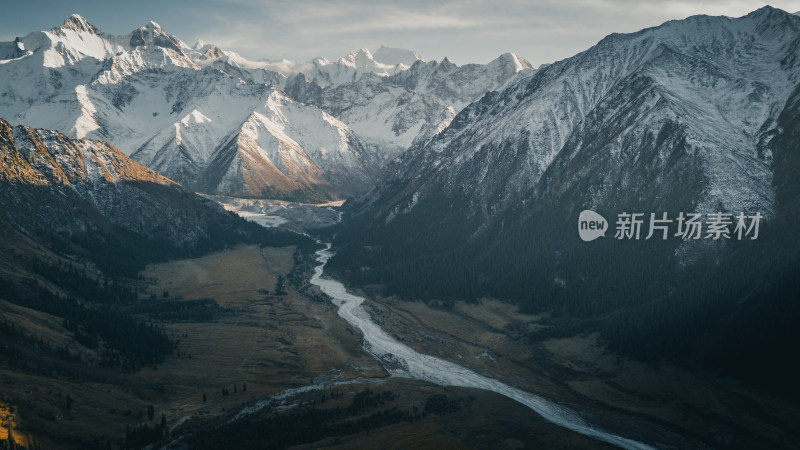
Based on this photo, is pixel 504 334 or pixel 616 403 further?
pixel 504 334

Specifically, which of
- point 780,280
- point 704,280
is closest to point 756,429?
point 780,280

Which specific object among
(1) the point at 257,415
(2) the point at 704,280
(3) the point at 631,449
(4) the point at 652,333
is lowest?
(1) the point at 257,415

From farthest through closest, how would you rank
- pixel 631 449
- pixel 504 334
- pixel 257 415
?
pixel 504 334, pixel 257 415, pixel 631 449

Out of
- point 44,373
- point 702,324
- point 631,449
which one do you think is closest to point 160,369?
point 44,373

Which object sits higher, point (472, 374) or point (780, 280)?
point (780, 280)

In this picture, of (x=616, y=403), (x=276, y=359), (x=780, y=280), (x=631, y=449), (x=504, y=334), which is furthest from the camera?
(x=504, y=334)

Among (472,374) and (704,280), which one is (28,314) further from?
(704,280)

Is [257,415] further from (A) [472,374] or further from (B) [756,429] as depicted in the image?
(B) [756,429]

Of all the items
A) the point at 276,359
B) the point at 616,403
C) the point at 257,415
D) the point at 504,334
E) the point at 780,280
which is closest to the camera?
the point at 257,415

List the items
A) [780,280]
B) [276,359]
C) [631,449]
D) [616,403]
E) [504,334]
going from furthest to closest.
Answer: [504,334], [276,359], [780,280], [616,403], [631,449]
